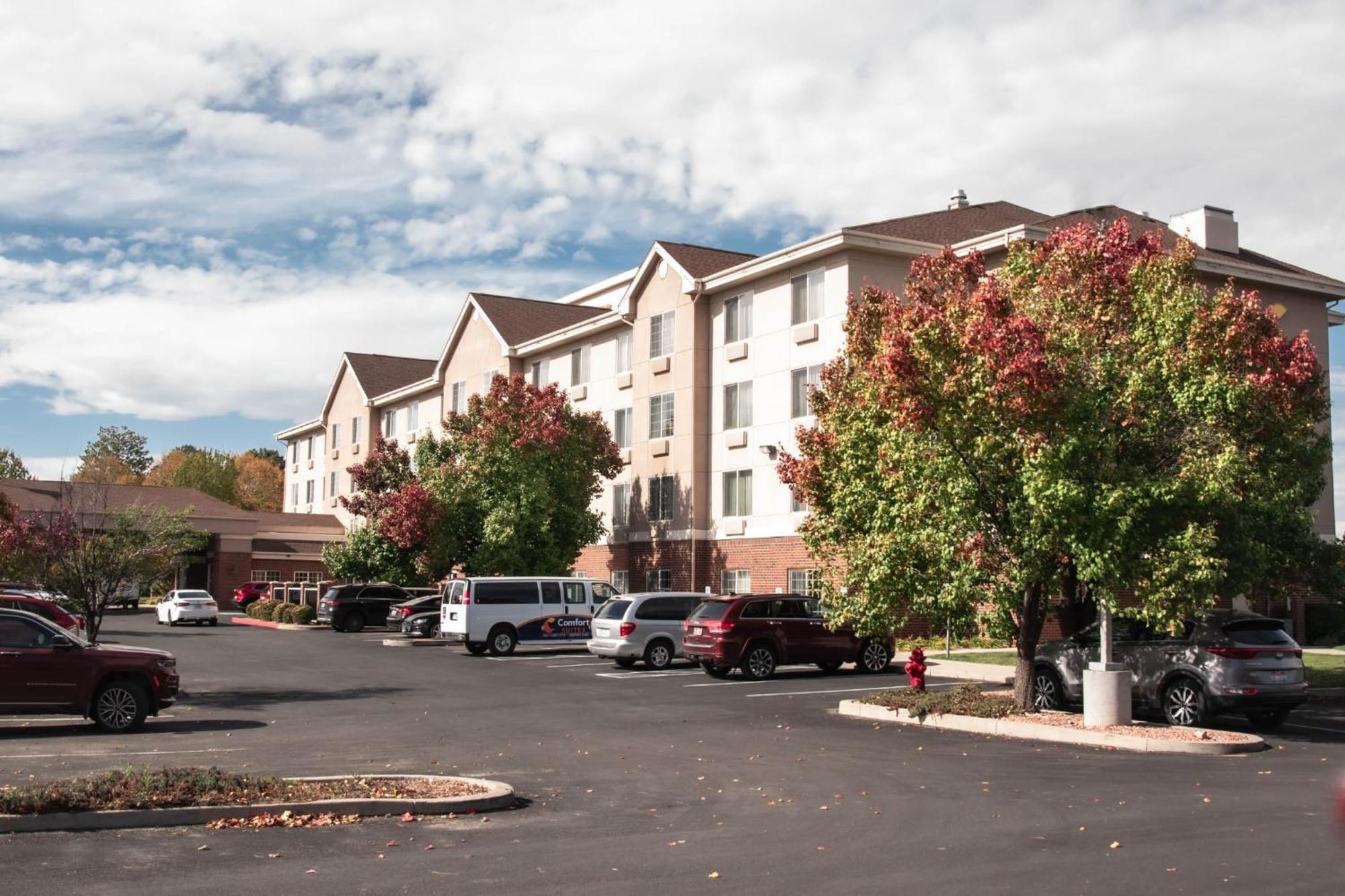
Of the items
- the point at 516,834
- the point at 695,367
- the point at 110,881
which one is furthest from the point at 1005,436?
the point at 695,367

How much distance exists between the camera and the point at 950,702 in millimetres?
19875

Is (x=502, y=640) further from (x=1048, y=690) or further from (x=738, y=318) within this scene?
(x=1048, y=690)

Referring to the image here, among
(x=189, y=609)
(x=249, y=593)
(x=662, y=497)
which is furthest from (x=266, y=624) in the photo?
(x=662, y=497)

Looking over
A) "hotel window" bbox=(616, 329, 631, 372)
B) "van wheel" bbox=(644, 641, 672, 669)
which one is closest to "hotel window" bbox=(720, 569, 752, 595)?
"hotel window" bbox=(616, 329, 631, 372)

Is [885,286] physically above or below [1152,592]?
above

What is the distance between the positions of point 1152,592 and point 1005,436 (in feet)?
9.01

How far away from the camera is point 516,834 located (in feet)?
34.7

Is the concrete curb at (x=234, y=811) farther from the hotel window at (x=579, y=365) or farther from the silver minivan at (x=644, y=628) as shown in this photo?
the hotel window at (x=579, y=365)

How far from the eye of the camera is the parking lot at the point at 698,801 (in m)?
9.05

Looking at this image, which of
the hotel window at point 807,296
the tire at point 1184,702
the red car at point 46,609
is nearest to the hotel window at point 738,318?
the hotel window at point 807,296

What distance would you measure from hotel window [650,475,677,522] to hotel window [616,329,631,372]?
15.0 ft

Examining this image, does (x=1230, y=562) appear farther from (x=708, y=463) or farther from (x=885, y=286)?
(x=708, y=463)

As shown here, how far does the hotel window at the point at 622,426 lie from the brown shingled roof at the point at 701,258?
5818mm

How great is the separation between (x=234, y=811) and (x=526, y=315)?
1738 inches
